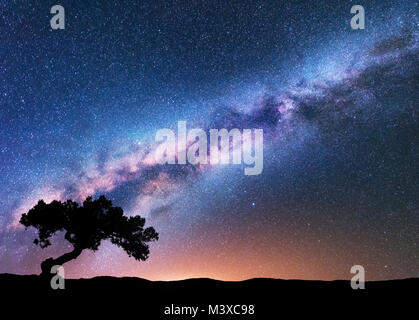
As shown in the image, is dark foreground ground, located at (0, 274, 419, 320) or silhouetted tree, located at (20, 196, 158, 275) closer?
dark foreground ground, located at (0, 274, 419, 320)

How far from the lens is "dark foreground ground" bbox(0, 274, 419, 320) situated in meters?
16.2

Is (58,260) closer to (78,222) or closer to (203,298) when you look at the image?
(78,222)

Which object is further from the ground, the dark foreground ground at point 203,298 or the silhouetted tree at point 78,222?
the silhouetted tree at point 78,222

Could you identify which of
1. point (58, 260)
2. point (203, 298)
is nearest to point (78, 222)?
point (58, 260)

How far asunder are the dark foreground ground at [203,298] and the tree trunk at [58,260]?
0.60 metres

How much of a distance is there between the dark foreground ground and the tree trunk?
1.97 feet

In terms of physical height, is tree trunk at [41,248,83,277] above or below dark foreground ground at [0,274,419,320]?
above

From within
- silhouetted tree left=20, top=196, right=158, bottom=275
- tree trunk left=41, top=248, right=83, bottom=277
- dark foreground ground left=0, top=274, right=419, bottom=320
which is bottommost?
dark foreground ground left=0, top=274, right=419, bottom=320

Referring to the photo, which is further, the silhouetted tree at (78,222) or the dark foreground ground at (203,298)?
the silhouetted tree at (78,222)

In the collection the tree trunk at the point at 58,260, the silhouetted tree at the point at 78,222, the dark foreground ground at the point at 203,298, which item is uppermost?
the silhouetted tree at the point at 78,222

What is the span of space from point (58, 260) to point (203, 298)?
9.88 meters

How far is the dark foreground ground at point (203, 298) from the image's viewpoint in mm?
16188
